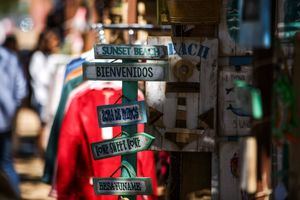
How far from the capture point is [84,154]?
6648 mm

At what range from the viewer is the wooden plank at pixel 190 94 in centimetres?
583

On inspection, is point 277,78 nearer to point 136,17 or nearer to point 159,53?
point 159,53

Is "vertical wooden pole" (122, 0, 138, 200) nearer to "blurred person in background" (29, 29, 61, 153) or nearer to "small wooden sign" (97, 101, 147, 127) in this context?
"small wooden sign" (97, 101, 147, 127)

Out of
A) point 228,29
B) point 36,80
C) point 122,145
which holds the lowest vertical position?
point 36,80

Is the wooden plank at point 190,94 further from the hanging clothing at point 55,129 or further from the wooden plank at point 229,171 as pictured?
the hanging clothing at point 55,129

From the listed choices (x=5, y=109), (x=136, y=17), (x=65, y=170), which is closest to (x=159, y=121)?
(x=65, y=170)

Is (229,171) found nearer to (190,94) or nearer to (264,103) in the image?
(190,94)

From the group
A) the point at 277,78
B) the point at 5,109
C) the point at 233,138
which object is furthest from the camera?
the point at 5,109

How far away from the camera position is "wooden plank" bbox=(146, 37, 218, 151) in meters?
5.83

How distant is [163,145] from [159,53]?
2.13ft

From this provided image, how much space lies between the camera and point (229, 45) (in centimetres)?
589

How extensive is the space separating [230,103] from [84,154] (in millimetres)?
1300

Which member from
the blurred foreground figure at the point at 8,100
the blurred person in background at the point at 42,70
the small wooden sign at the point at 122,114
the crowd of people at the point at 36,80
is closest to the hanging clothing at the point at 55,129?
the crowd of people at the point at 36,80

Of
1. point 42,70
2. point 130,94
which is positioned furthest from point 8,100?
point 130,94
